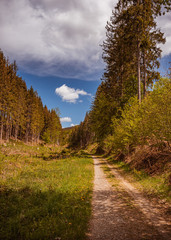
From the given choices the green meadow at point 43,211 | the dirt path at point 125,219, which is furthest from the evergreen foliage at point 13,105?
the dirt path at point 125,219

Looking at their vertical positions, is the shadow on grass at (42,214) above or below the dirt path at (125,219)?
above

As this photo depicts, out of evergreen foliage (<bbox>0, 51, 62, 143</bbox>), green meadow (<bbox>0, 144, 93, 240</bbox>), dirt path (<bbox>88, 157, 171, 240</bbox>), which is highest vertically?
evergreen foliage (<bbox>0, 51, 62, 143</bbox>)

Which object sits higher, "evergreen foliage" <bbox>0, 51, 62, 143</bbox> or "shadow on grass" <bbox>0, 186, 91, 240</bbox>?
"evergreen foliage" <bbox>0, 51, 62, 143</bbox>

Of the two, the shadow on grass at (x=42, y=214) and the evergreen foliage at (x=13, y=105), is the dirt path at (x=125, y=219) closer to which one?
the shadow on grass at (x=42, y=214)

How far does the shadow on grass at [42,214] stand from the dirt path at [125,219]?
446 millimetres

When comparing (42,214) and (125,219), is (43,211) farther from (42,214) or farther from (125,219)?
(125,219)

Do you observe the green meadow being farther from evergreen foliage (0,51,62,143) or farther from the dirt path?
evergreen foliage (0,51,62,143)

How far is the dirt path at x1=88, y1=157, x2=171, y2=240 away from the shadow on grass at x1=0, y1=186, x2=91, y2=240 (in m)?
0.45

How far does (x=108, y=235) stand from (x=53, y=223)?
161 cm

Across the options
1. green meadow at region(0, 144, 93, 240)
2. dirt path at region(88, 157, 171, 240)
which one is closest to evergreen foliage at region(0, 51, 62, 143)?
green meadow at region(0, 144, 93, 240)

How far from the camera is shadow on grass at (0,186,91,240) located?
3.72 metres

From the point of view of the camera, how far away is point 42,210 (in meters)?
5.02

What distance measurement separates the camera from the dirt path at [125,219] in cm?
380

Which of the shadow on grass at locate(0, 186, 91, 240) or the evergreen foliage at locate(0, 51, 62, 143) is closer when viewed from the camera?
the shadow on grass at locate(0, 186, 91, 240)
